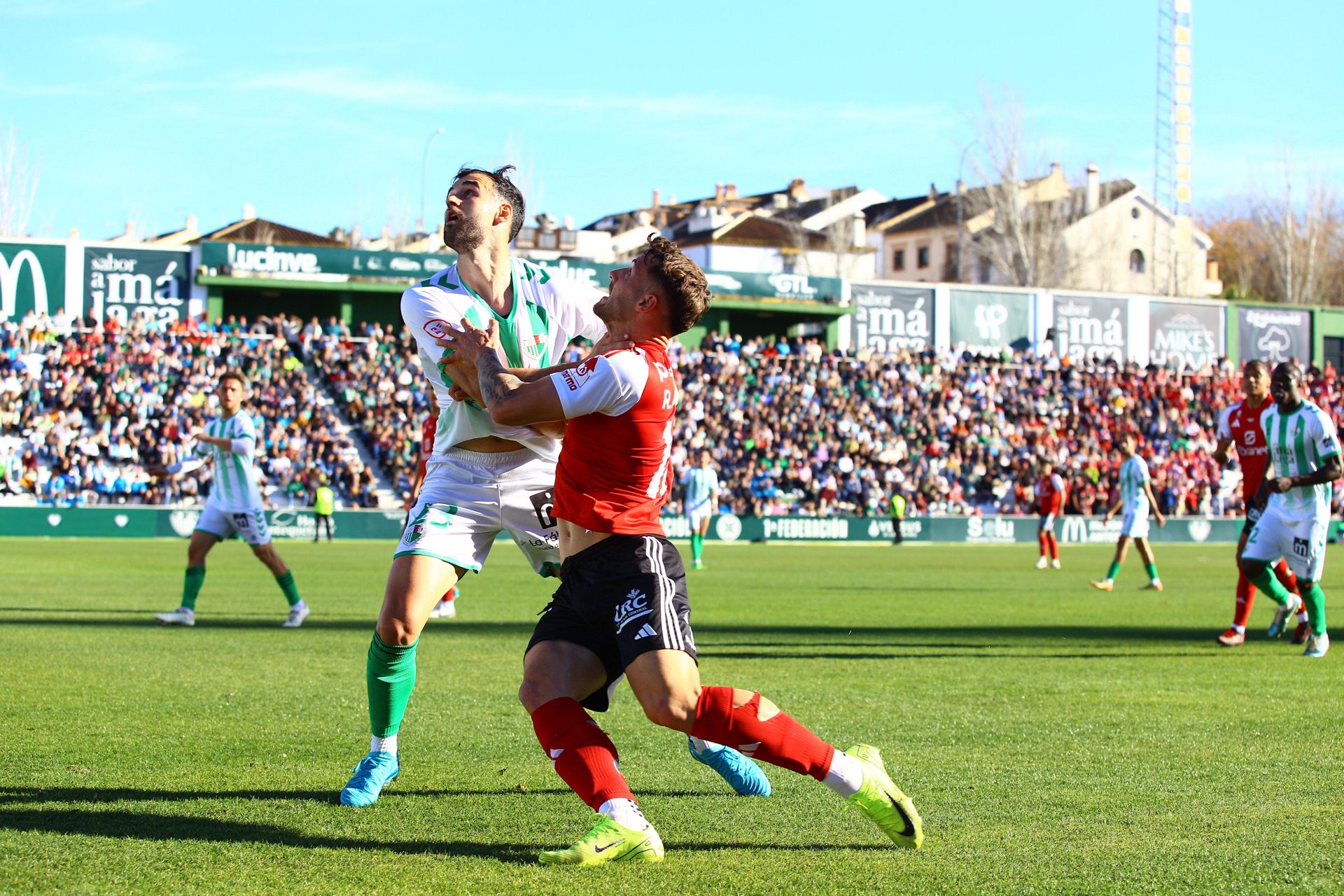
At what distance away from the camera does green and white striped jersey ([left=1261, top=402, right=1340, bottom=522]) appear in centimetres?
1055

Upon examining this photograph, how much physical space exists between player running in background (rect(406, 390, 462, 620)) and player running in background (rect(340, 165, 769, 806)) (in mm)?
126

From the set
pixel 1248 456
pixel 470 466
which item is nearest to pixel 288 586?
pixel 470 466

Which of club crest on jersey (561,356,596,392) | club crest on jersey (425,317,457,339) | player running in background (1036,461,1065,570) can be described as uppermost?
club crest on jersey (425,317,457,339)

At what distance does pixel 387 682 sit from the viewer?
5.43 metres

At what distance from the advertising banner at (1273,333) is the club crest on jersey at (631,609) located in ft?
182

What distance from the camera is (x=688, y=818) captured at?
5.06 meters

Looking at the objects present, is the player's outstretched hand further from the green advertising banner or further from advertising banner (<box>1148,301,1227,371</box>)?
advertising banner (<box>1148,301,1227,371</box>)

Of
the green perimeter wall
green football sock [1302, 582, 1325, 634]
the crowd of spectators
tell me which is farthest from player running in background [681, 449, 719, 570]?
green football sock [1302, 582, 1325, 634]

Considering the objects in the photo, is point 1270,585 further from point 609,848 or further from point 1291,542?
point 609,848

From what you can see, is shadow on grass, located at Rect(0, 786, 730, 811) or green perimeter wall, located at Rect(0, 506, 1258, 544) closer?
shadow on grass, located at Rect(0, 786, 730, 811)

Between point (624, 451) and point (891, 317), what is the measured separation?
46.7 meters

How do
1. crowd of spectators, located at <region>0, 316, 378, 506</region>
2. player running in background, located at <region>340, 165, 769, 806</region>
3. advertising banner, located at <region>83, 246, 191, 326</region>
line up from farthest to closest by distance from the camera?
1. advertising banner, located at <region>83, 246, 191, 326</region>
2. crowd of spectators, located at <region>0, 316, 378, 506</region>
3. player running in background, located at <region>340, 165, 769, 806</region>

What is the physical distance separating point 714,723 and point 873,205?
86567mm

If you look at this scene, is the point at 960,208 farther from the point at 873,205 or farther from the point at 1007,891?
the point at 1007,891
